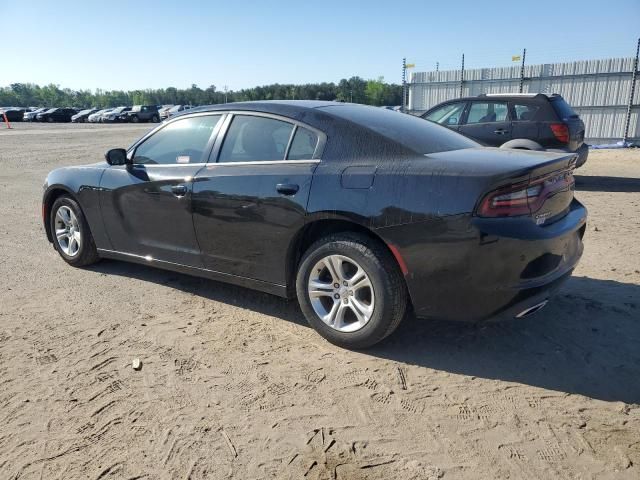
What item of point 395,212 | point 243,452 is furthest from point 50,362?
point 395,212

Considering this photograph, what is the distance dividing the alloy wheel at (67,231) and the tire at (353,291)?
2.76 m

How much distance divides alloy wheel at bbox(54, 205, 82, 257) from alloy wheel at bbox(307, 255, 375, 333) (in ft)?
9.25

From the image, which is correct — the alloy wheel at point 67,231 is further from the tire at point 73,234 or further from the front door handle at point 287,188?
the front door handle at point 287,188

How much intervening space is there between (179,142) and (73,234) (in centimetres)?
170

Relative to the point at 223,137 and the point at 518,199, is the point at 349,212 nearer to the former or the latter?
the point at 518,199

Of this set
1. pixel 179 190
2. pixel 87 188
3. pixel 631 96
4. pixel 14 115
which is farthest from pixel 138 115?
pixel 179 190

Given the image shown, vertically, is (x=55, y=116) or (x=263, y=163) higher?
(x=263, y=163)

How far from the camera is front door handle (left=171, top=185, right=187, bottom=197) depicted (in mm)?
4083

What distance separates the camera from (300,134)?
369 centimetres

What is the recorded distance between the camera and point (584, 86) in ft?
55.2

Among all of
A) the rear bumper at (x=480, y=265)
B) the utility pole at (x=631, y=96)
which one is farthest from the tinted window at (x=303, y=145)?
the utility pole at (x=631, y=96)

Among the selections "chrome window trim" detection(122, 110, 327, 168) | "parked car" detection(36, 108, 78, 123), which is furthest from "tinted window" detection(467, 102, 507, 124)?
"parked car" detection(36, 108, 78, 123)

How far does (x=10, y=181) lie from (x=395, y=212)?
36.0 ft

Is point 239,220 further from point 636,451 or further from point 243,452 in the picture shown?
point 636,451
